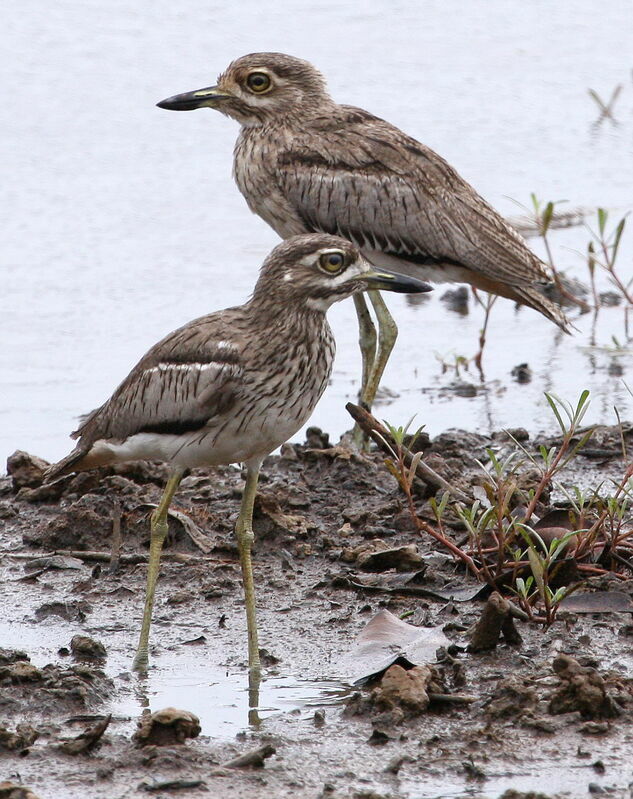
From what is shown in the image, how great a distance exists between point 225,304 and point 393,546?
3.25 metres

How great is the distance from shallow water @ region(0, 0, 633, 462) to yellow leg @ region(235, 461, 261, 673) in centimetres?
199

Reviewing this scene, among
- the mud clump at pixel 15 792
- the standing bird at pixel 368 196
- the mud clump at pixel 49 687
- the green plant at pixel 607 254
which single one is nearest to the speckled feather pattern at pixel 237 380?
the mud clump at pixel 49 687

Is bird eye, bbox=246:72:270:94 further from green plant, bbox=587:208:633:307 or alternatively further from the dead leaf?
the dead leaf

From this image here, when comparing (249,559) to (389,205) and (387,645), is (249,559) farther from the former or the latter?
(389,205)

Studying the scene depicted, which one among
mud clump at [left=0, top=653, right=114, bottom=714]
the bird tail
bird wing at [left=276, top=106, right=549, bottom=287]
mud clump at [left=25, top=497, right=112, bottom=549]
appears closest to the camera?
mud clump at [left=0, top=653, right=114, bottom=714]

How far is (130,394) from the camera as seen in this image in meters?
5.14

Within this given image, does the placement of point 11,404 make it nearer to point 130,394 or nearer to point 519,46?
point 130,394

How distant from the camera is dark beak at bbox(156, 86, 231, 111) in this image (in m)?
7.61

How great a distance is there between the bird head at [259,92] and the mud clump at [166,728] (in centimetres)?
428

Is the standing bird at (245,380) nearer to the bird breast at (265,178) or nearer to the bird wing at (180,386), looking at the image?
the bird wing at (180,386)

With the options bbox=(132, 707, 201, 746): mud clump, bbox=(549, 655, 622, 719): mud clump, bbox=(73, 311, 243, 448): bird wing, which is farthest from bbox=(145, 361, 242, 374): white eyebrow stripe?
bbox=(549, 655, 622, 719): mud clump

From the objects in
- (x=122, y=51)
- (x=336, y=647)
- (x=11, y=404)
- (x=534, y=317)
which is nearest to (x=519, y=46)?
(x=122, y=51)

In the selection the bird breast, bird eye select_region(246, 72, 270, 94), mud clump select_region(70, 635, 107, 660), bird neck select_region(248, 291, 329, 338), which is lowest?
mud clump select_region(70, 635, 107, 660)

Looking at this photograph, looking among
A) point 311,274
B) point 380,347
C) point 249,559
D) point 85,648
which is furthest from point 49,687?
point 380,347
